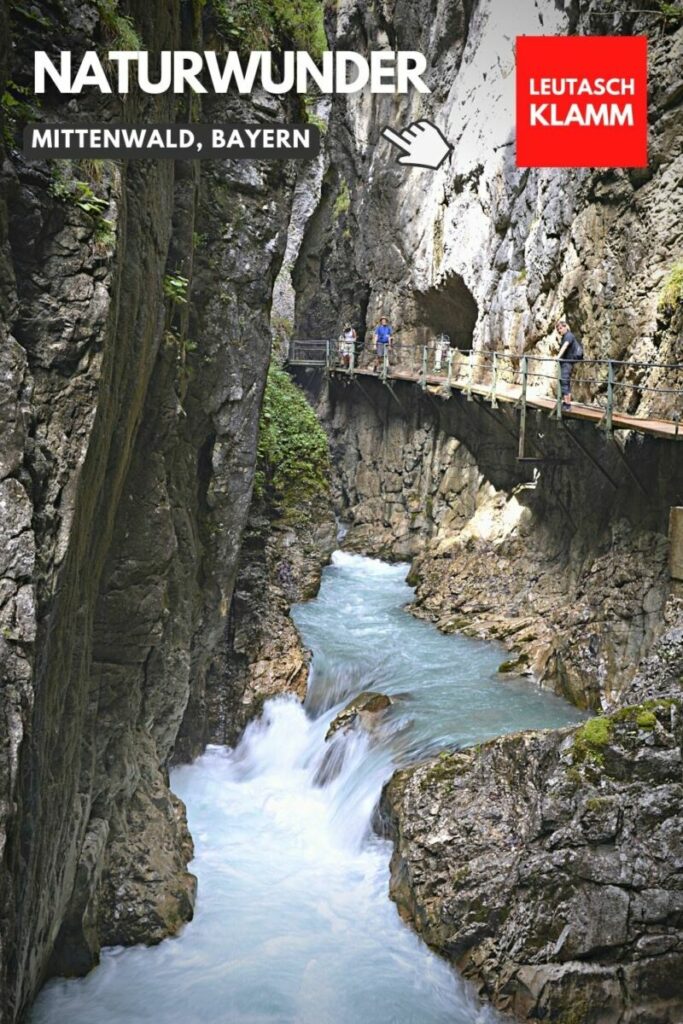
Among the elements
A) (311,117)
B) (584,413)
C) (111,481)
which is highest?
(311,117)

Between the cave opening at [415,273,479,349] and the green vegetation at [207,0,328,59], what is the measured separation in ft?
36.3

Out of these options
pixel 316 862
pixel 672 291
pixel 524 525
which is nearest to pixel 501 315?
pixel 524 525

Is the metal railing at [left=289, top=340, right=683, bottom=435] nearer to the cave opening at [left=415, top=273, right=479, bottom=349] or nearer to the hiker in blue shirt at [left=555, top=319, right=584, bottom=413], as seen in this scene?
the hiker in blue shirt at [left=555, top=319, right=584, bottom=413]

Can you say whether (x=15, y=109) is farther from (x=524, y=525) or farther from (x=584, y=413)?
(x=524, y=525)

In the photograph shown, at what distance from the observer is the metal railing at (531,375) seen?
1352cm

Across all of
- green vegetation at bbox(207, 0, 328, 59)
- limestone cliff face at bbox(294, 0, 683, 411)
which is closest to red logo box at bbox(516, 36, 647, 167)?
limestone cliff face at bbox(294, 0, 683, 411)

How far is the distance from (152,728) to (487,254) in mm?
15022

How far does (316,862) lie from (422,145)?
21012 mm

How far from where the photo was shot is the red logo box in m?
14.7

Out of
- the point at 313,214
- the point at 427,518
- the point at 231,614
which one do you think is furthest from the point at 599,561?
the point at 313,214

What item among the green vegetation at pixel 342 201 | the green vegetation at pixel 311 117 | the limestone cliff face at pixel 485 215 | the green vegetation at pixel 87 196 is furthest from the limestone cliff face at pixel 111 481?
the green vegetation at pixel 342 201

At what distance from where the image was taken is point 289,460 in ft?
65.0

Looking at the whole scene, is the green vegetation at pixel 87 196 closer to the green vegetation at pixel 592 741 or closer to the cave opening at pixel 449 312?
the green vegetation at pixel 592 741

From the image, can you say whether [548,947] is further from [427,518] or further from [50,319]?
[427,518]
